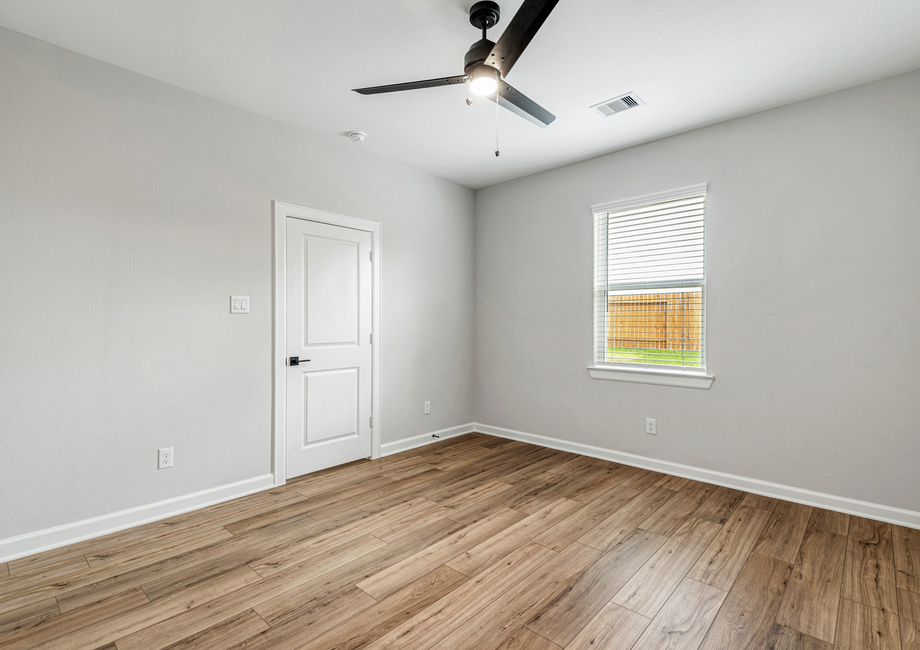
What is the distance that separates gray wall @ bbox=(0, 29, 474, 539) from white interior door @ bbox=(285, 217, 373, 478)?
0.22 metres

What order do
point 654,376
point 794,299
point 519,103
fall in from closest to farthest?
1. point 519,103
2. point 794,299
3. point 654,376

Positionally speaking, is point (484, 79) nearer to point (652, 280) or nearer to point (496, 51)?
point (496, 51)

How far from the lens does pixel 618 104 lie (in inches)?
120

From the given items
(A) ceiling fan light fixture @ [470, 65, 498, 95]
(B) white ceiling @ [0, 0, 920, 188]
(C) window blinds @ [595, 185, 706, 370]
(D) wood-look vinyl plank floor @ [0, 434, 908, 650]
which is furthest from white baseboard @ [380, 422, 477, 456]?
(A) ceiling fan light fixture @ [470, 65, 498, 95]

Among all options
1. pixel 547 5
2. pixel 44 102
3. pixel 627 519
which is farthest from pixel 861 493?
pixel 44 102

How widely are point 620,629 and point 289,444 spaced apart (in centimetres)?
255

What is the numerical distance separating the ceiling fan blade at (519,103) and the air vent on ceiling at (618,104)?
2.22 ft

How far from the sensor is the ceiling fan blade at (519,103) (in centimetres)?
Result: 223

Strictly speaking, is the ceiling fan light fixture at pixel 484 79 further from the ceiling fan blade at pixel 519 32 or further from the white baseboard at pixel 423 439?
the white baseboard at pixel 423 439

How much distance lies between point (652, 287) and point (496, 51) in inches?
97.1

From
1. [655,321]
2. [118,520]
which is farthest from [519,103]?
[118,520]

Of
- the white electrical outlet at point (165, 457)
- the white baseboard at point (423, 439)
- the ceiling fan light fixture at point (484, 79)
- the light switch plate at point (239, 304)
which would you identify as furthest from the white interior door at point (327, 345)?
the ceiling fan light fixture at point (484, 79)

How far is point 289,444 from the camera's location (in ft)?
11.2

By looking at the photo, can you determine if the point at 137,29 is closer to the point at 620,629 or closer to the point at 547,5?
the point at 547,5
